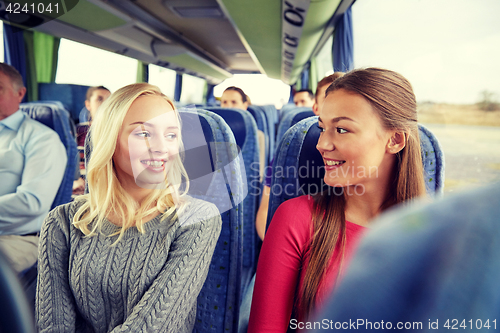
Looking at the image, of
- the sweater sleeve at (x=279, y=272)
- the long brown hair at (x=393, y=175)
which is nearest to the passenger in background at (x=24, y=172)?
the sweater sleeve at (x=279, y=272)

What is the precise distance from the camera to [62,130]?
1348 millimetres

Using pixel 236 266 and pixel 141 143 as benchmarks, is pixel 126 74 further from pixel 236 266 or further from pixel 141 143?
pixel 236 266

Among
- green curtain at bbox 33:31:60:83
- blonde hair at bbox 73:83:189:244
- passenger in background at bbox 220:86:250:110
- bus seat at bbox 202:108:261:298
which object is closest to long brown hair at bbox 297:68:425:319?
blonde hair at bbox 73:83:189:244

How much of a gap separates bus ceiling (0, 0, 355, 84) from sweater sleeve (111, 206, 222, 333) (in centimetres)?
88

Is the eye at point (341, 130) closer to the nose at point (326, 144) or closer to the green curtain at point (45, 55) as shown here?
the nose at point (326, 144)

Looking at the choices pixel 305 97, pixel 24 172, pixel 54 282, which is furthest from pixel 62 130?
pixel 305 97

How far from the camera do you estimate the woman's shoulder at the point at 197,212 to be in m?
0.70

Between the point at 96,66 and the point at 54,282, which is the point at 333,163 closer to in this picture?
the point at 54,282

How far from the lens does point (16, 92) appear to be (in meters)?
1.38

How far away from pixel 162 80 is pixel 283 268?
2.01 ft

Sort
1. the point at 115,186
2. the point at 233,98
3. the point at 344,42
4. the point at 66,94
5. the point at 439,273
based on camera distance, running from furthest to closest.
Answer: the point at 344,42 < the point at 66,94 < the point at 233,98 < the point at 115,186 < the point at 439,273

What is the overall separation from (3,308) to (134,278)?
42cm

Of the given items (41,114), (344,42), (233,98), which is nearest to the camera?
(41,114)

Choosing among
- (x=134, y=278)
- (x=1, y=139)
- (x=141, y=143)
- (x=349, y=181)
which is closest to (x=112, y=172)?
(x=141, y=143)
